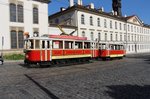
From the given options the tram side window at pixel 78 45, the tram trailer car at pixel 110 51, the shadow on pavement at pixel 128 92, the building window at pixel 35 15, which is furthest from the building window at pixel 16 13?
the shadow on pavement at pixel 128 92

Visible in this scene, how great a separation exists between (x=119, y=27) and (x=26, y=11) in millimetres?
35611

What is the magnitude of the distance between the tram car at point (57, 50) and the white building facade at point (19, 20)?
11543mm

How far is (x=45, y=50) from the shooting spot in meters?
21.3

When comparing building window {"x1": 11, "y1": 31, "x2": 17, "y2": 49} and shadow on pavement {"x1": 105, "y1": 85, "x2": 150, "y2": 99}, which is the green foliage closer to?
building window {"x1": 11, "y1": 31, "x2": 17, "y2": 49}

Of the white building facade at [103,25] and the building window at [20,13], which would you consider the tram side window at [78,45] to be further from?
the building window at [20,13]

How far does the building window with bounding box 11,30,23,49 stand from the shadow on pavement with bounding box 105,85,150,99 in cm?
2709

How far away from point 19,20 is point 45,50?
658 inches

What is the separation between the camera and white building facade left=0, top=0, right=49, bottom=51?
34250mm

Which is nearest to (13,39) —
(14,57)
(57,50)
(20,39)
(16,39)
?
(16,39)

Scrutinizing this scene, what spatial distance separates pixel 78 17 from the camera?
47.7 m

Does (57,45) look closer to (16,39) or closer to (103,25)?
(16,39)

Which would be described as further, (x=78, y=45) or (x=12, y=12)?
(x=12, y=12)

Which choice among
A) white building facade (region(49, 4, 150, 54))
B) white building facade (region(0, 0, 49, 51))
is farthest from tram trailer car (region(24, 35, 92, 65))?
white building facade (region(0, 0, 49, 51))

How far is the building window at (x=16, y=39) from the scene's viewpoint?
3547 cm
